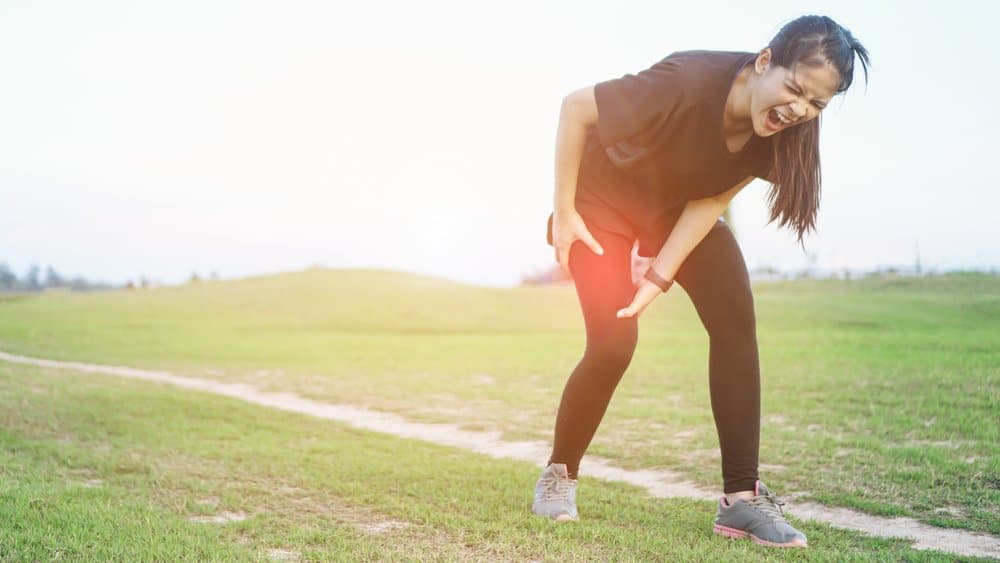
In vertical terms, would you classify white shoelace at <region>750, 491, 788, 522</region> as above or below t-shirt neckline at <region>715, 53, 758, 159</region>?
below

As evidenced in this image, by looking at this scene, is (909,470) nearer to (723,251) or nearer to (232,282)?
(723,251)

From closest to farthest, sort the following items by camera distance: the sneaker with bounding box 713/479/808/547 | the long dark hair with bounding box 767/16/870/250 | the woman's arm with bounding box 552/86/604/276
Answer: the long dark hair with bounding box 767/16/870/250
the sneaker with bounding box 713/479/808/547
the woman's arm with bounding box 552/86/604/276

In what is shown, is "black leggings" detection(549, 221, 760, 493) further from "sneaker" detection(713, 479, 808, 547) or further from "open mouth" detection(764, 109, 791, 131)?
"open mouth" detection(764, 109, 791, 131)

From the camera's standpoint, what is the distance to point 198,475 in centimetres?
563

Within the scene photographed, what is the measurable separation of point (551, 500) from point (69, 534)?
7.78ft

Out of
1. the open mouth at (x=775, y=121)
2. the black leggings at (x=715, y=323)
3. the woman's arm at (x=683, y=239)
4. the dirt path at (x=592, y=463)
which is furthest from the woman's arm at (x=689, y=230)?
the dirt path at (x=592, y=463)

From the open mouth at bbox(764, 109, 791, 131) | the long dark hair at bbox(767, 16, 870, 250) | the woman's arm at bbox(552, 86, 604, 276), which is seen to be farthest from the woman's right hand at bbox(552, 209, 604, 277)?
the open mouth at bbox(764, 109, 791, 131)

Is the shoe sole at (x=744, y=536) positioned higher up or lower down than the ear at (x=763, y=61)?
lower down

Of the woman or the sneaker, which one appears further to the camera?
the sneaker

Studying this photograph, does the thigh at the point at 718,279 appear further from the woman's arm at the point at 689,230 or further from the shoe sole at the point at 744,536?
the shoe sole at the point at 744,536

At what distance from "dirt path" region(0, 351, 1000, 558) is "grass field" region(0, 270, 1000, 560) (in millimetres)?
190

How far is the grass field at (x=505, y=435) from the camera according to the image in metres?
4.01

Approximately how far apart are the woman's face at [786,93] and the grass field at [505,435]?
190 centimetres

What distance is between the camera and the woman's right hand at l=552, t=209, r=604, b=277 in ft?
13.0
